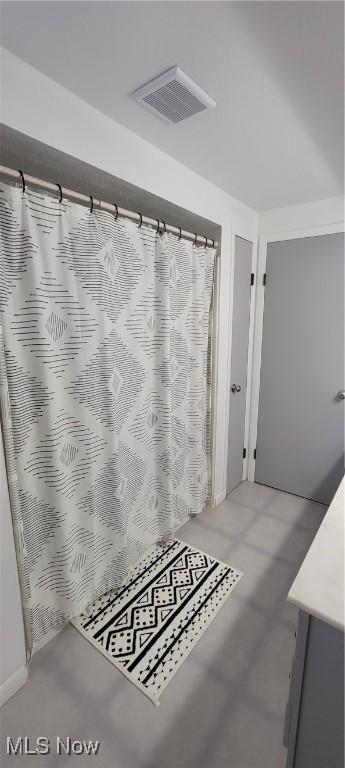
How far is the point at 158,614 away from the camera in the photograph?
5.23 ft

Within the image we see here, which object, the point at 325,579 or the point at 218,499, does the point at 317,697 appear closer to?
the point at 325,579

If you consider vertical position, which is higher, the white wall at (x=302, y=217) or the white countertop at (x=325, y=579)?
the white wall at (x=302, y=217)

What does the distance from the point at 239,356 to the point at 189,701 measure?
194cm

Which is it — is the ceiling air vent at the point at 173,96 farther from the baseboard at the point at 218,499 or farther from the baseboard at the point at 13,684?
the baseboard at the point at 218,499

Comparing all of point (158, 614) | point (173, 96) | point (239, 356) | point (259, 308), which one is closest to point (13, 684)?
point (158, 614)

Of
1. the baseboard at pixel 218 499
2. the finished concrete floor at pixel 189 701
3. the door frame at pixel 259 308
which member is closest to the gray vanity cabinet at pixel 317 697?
the finished concrete floor at pixel 189 701

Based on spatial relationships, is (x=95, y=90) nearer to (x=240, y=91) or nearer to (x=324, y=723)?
(x=240, y=91)

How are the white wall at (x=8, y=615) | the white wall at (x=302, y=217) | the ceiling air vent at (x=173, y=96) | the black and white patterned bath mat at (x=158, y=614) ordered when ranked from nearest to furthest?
the ceiling air vent at (x=173, y=96), the white wall at (x=8, y=615), the black and white patterned bath mat at (x=158, y=614), the white wall at (x=302, y=217)

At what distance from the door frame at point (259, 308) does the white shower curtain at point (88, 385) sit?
64 cm

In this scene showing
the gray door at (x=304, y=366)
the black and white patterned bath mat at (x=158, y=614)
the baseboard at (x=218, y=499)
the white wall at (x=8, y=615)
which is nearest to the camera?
the white wall at (x=8, y=615)

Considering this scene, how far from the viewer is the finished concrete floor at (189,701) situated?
1104mm

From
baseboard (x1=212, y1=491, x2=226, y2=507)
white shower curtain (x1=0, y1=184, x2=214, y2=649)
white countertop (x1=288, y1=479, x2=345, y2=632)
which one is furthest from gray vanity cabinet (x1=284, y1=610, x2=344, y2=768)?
baseboard (x1=212, y1=491, x2=226, y2=507)

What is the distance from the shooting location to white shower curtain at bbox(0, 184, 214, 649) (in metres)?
1.17

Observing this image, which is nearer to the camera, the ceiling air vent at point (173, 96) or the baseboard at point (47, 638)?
the ceiling air vent at point (173, 96)
